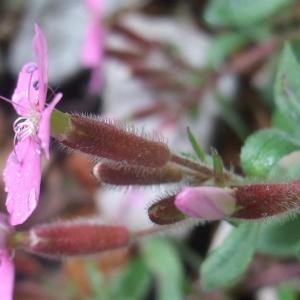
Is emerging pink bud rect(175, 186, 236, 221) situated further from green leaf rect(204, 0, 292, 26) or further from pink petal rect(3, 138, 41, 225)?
green leaf rect(204, 0, 292, 26)

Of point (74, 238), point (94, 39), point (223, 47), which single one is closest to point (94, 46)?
point (94, 39)

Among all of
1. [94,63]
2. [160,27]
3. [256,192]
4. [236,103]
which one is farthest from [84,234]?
[160,27]

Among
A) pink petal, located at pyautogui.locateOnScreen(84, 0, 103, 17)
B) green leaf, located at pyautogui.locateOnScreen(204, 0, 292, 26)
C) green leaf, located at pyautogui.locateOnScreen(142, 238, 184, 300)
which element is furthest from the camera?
pink petal, located at pyautogui.locateOnScreen(84, 0, 103, 17)

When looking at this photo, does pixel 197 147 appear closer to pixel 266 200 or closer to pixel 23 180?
pixel 266 200

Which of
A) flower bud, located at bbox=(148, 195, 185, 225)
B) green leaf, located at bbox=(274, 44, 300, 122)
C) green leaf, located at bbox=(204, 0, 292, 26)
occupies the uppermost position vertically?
green leaf, located at bbox=(204, 0, 292, 26)

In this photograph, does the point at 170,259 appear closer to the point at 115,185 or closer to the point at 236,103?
the point at 236,103

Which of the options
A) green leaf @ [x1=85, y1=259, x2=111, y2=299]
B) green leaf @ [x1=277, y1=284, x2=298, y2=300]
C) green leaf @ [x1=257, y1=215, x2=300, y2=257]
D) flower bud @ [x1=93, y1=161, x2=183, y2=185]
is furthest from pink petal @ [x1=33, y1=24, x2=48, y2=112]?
green leaf @ [x1=85, y1=259, x2=111, y2=299]
